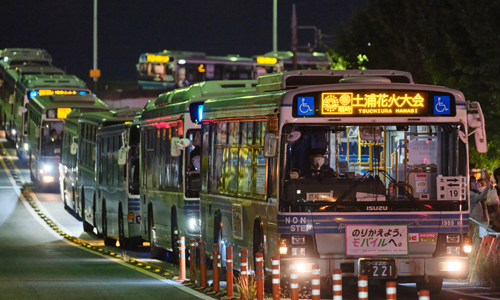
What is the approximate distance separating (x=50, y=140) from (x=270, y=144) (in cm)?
3287

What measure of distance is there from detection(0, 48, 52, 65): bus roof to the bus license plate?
5838 centimetres

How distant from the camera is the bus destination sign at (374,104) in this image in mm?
13055

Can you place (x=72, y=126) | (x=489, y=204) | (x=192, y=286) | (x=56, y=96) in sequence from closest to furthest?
1. (x=192, y=286)
2. (x=489, y=204)
3. (x=72, y=126)
4. (x=56, y=96)

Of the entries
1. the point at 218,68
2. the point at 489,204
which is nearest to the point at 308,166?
Result: the point at 489,204

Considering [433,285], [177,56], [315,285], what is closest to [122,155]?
[433,285]

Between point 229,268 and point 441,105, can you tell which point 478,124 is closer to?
point 441,105

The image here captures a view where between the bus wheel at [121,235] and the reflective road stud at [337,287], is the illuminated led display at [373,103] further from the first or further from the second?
the bus wheel at [121,235]

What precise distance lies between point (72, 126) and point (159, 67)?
23.7 metres

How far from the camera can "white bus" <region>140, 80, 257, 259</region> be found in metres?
19.0

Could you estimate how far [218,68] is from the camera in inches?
2363

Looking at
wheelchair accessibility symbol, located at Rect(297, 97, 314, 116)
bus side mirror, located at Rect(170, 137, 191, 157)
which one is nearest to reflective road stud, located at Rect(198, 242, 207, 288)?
wheelchair accessibility symbol, located at Rect(297, 97, 314, 116)

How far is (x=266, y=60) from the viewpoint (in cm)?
6075

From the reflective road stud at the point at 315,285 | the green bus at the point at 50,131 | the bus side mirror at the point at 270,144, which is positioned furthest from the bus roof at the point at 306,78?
the green bus at the point at 50,131

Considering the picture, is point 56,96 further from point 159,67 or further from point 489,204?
point 489,204
